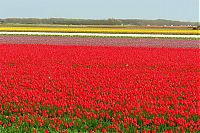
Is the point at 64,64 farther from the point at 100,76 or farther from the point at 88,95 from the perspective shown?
the point at 88,95

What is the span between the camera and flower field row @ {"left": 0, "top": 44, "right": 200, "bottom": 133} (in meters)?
8.69

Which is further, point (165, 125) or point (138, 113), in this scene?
point (138, 113)

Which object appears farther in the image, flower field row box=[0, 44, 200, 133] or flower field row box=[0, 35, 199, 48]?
flower field row box=[0, 35, 199, 48]

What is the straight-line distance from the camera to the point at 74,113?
963 cm

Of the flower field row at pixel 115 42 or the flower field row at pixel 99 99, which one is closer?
the flower field row at pixel 99 99

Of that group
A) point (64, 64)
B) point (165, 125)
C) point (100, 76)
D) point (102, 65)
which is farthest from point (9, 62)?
point (165, 125)

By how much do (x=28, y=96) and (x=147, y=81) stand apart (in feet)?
16.0

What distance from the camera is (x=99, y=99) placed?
1103 centimetres

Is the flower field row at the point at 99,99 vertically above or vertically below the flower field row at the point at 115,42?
below

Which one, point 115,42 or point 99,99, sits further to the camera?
point 115,42

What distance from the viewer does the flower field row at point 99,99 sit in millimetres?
8688

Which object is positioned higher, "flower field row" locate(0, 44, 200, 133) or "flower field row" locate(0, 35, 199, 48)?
"flower field row" locate(0, 35, 199, 48)

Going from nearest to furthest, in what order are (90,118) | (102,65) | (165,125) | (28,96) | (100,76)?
(165,125) < (90,118) < (28,96) < (100,76) < (102,65)

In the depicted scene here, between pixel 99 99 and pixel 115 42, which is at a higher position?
pixel 115 42
